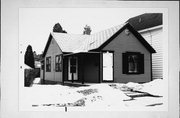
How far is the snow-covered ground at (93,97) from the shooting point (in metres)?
4.62

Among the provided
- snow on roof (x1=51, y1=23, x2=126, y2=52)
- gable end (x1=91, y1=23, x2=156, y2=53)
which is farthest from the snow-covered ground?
snow on roof (x1=51, y1=23, x2=126, y2=52)

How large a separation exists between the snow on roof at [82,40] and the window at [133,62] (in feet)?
1.84

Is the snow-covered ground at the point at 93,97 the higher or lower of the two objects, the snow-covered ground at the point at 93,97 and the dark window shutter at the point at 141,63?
the lower

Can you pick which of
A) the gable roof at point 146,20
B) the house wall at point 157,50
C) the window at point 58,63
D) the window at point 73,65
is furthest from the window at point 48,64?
the house wall at point 157,50

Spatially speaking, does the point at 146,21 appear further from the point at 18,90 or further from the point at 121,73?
the point at 18,90

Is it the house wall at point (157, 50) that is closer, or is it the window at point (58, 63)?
the house wall at point (157, 50)

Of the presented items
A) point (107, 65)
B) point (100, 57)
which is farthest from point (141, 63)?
point (100, 57)

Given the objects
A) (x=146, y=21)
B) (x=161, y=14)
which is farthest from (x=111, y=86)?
(x=161, y=14)

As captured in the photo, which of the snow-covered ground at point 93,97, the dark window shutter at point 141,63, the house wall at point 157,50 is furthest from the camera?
the dark window shutter at point 141,63

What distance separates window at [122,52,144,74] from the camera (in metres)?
4.82

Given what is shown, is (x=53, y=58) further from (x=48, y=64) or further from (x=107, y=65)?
(x=107, y=65)

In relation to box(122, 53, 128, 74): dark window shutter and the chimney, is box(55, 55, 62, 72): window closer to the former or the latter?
the chimney

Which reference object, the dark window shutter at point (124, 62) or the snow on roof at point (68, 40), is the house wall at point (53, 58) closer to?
the snow on roof at point (68, 40)

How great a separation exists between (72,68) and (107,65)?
0.73 metres
